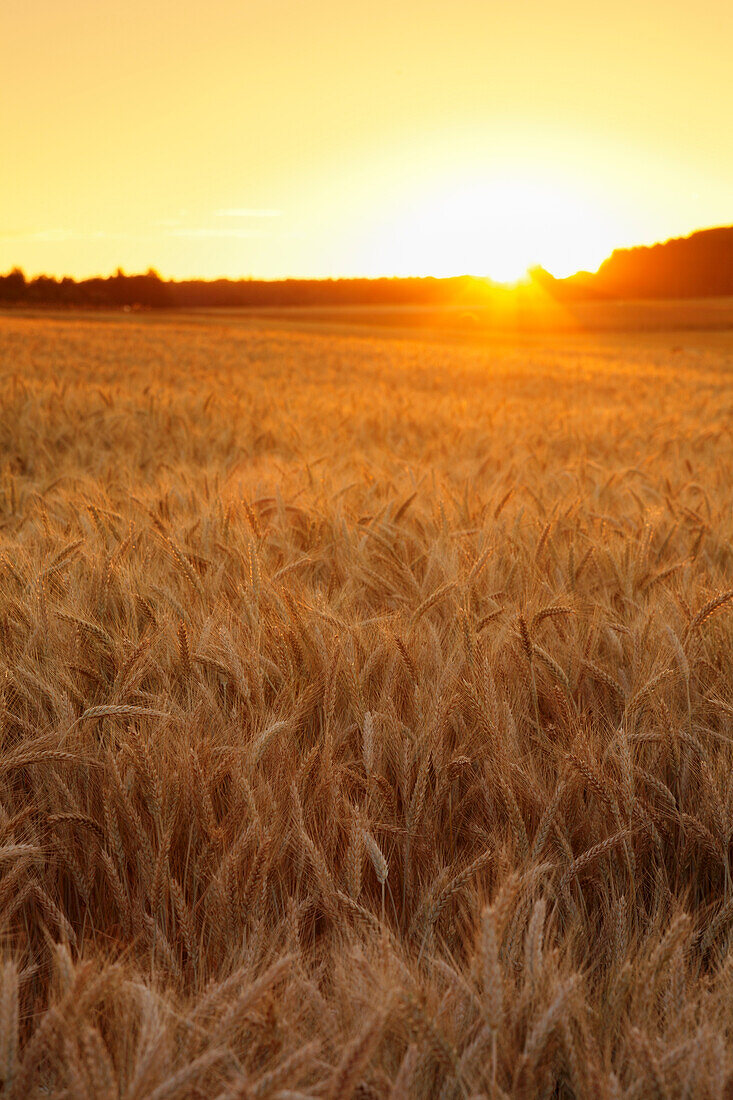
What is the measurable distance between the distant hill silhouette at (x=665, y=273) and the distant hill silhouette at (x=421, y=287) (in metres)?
0.10

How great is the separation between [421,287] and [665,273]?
95.9 feet

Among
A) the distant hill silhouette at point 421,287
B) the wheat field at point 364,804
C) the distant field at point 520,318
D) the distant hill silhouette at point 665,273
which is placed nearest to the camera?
the wheat field at point 364,804

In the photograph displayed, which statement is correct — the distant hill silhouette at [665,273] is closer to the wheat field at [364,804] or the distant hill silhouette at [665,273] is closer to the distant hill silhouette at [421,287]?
the distant hill silhouette at [421,287]

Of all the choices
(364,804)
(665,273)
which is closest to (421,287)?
(665,273)


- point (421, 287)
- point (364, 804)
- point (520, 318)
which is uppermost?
point (421, 287)

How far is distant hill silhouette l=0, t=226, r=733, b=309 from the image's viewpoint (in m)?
54.6

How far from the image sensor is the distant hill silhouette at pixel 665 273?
237 feet

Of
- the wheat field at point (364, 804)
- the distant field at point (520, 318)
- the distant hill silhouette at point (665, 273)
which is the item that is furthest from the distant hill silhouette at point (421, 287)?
the wheat field at point (364, 804)

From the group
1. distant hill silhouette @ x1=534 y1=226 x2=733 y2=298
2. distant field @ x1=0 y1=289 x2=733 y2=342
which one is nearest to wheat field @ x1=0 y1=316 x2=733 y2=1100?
distant field @ x1=0 y1=289 x2=733 y2=342

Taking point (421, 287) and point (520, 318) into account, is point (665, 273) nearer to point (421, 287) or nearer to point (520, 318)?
point (421, 287)

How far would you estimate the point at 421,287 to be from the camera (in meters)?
72.1

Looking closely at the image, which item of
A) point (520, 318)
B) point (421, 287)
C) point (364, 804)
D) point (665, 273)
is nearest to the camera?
point (364, 804)

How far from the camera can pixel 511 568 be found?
1.73 m

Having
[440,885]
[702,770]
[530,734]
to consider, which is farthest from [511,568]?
[440,885]
